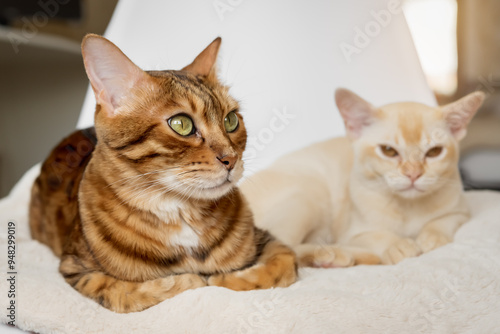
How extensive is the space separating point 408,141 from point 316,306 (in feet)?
1.77

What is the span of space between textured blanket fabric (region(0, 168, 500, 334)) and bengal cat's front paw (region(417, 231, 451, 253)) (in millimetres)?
147

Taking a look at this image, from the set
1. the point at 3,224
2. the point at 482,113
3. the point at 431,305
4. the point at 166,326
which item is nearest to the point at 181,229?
the point at 166,326

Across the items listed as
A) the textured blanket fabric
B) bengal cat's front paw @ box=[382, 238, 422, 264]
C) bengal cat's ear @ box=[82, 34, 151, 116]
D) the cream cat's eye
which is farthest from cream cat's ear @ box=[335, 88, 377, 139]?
bengal cat's ear @ box=[82, 34, 151, 116]

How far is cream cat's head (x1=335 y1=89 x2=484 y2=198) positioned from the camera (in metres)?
1.16

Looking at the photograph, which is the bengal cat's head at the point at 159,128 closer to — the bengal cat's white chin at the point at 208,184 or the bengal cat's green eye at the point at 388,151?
the bengal cat's white chin at the point at 208,184

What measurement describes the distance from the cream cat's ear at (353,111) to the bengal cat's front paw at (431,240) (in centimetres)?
31

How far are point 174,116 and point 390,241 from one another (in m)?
0.67

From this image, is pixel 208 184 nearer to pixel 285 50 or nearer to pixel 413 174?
pixel 413 174

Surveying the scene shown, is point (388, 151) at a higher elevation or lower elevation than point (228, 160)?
lower

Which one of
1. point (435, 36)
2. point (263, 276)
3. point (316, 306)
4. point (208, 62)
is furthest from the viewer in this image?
point (435, 36)

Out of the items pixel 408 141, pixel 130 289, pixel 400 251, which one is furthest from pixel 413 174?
pixel 130 289

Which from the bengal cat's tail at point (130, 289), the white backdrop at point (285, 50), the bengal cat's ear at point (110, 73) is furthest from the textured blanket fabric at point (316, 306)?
the white backdrop at point (285, 50)

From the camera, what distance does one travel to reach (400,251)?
45.3 inches

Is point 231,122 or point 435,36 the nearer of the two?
point 231,122
